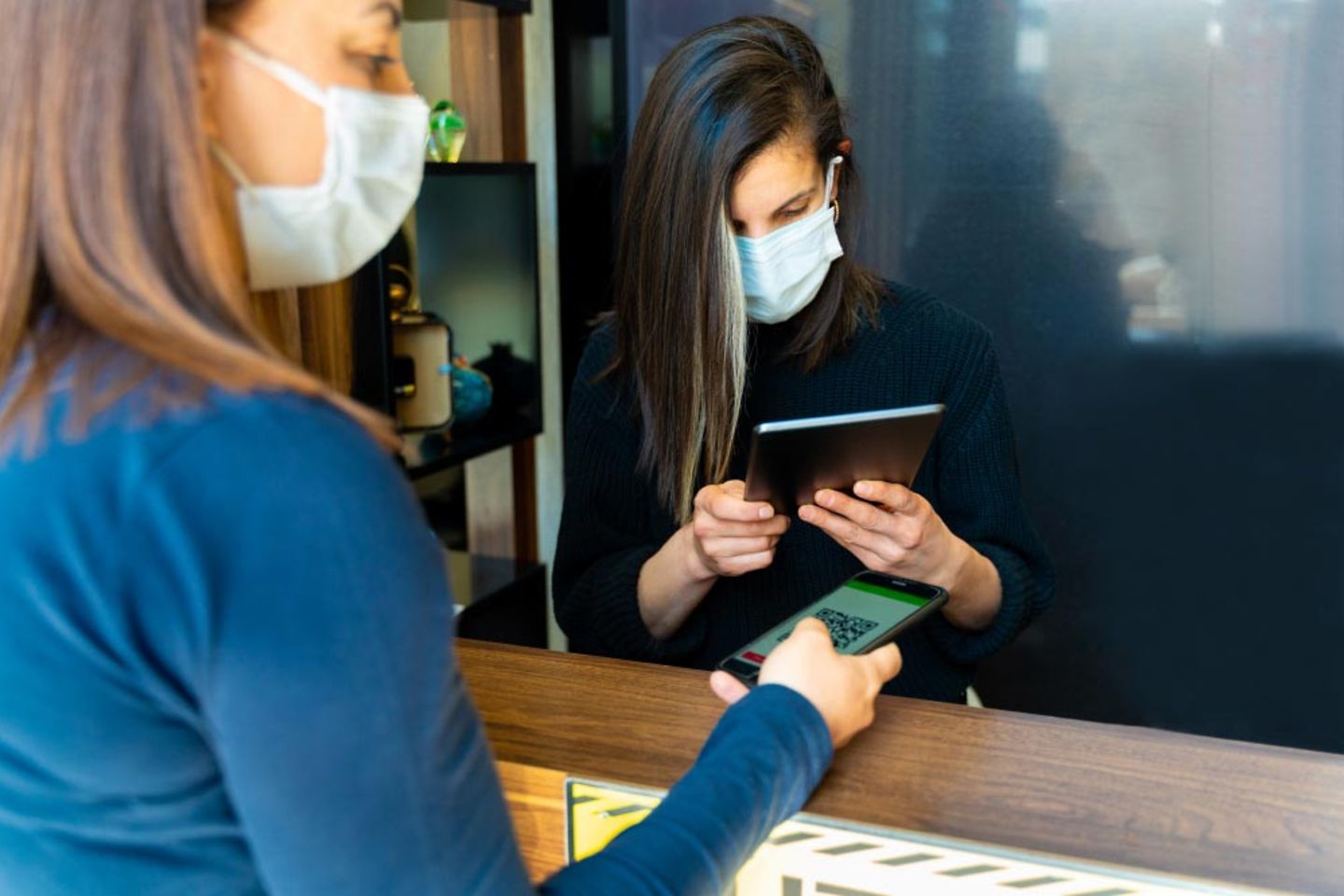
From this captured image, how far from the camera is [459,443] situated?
2.54 metres

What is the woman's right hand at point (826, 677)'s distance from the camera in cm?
82

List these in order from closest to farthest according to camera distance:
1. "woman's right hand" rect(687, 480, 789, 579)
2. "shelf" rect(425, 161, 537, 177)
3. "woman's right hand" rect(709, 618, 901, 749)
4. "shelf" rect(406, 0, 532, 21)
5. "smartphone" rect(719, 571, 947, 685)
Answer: "woman's right hand" rect(709, 618, 901, 749) < "smartphone" rect(719, 571, 947, 685) < "woman's right hand" rect(687, 480, 789, 579) < "shelf" rect(425, 161, 537, 177) < "shelf" rect(406, 0, 532, 21)

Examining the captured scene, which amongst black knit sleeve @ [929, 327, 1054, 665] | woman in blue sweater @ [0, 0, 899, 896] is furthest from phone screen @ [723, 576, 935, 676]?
woman in blue sweater @ [0, 0, 899, 896]

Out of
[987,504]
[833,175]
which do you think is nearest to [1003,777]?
[987,504]

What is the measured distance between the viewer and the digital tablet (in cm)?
122

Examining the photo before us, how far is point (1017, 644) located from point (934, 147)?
1.10 m

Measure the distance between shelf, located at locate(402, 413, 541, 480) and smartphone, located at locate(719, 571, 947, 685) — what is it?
4.06 ft

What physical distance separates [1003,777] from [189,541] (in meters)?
0.70

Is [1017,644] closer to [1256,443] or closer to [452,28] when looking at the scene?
[1256,443]

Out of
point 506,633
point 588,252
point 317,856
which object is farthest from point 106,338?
point 588,252

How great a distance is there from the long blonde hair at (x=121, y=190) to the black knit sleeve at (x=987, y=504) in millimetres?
1109

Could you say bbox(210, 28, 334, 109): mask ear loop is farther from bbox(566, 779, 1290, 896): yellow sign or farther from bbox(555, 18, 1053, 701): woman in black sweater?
bbox(555, 18, 1053, 701): woman in black sweater

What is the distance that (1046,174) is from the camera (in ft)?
8.31

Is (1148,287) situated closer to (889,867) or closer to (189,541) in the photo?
(889,867)
